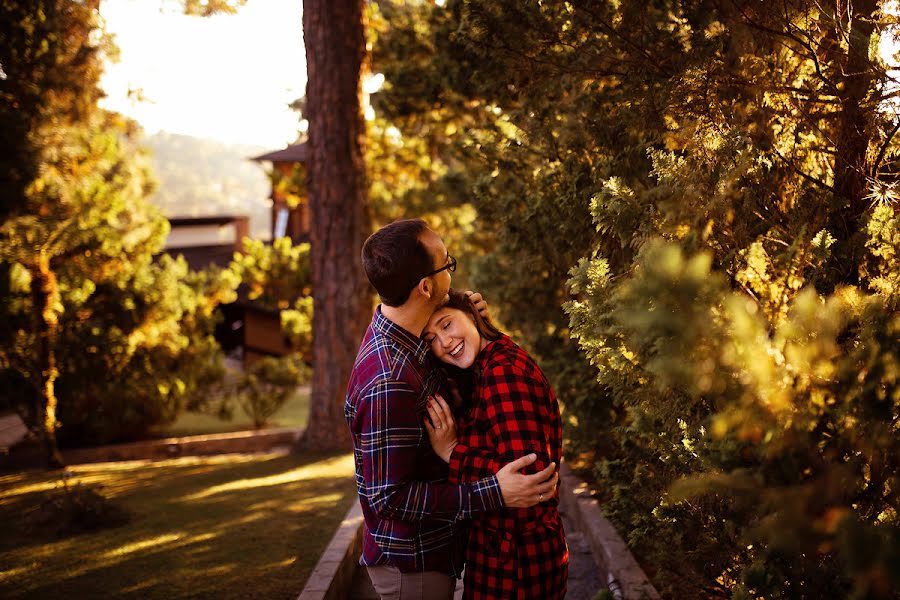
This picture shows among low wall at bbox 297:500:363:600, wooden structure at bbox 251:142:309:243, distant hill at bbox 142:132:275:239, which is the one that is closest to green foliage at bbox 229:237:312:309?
low wall at bbox 297:500:363:600

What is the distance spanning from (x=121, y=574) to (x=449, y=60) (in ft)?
18.3

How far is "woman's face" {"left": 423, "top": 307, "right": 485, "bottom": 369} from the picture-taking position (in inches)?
114

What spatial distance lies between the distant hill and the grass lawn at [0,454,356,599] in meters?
83.2

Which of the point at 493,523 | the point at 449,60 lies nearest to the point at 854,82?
the point at 493,523

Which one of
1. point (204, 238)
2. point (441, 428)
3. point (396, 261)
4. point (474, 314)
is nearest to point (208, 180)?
point (204, 238)

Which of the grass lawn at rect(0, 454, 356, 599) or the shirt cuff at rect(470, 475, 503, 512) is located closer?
the shirt cuff at rect(470, 475, 503, 512)

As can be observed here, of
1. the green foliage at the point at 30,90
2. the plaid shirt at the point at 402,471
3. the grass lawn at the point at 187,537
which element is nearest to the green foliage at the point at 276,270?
the green foliage at the point at 30,90

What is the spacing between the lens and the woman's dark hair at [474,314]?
115 inches

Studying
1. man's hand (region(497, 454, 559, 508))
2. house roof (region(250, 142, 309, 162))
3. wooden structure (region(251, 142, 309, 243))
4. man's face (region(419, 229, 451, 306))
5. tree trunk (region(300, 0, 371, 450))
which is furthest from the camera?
wooden structure (region(251, 142, 309, 243))

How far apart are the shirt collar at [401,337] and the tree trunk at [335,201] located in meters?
7.52

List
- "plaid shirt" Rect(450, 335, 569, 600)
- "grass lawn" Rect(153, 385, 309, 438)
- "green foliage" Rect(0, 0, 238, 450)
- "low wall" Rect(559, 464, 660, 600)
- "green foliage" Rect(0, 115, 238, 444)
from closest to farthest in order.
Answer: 1. "plaid shirt" Rect(450, 335, 569, 600)
2. "low wall" Rect(559, 464, 660, 600)
3. "green foliage" Rect(0, 0, 238, 450)
4. "green foliage" Rect(0, 115, 238, 444)
5. "grass lawn" Rect(153, 385, 309, 438)

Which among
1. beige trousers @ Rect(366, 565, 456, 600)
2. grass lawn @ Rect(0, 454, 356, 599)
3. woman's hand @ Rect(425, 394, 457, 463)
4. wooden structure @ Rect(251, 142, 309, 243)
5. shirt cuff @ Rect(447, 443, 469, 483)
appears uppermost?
wooden structure @ Rect(251, 142, 309, 243)

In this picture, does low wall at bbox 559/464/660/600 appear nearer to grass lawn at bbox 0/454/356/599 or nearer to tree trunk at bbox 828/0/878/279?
grass lawn at bbox 0/454/356/599

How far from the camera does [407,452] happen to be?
2.57 metres
